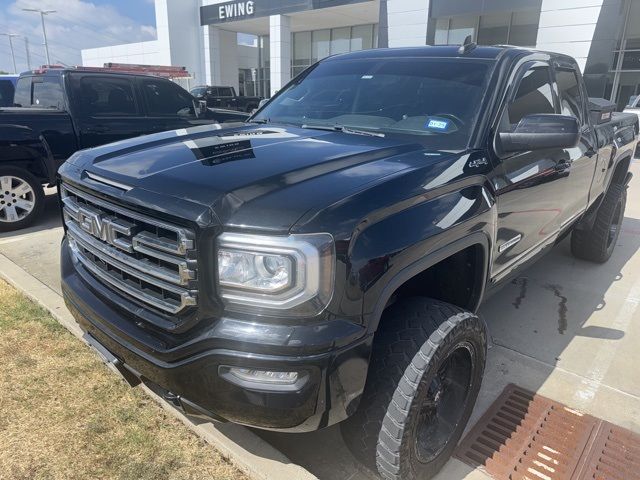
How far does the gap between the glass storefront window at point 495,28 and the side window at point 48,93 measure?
16.6 metres

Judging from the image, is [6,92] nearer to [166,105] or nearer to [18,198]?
[166,105]

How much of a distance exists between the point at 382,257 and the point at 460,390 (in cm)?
→ 104

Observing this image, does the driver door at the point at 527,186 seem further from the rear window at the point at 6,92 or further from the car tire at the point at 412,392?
the rear window at the point at 6,92

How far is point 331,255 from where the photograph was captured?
1738mm

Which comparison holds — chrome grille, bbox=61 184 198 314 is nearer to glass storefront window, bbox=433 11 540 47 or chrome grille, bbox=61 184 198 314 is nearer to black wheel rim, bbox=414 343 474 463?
black wheel rim, bbox=414 343 474 463

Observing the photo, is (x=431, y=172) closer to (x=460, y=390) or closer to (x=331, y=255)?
(x=331, y=255)

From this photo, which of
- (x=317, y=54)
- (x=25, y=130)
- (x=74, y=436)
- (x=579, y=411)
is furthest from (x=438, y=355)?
(x=317, y=54)

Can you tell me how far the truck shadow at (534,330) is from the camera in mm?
2516

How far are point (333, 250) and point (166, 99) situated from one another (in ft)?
21.2

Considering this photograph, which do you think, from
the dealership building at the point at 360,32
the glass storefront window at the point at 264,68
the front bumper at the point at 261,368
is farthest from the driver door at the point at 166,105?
the glass storefront window at the point at 264,68

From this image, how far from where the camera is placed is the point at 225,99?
2070 cm

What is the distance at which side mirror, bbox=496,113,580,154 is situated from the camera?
2.66 meters

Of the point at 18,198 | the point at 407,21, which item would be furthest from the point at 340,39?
the point at 18,198

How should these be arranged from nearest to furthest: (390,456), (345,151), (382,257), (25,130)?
1. (382,257)
2. (390,456)
3. (345,151)
4. (25,130)
